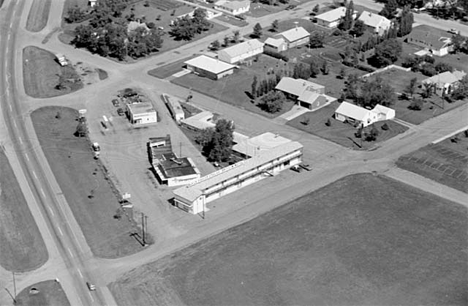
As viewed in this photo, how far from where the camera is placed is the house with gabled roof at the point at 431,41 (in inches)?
4934

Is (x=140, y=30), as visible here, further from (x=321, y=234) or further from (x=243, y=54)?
(x=321, y=234)

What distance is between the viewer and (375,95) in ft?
344

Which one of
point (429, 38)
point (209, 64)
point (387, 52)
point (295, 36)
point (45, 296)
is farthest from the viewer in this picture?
point (295, 36)

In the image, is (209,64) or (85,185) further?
(209,64)

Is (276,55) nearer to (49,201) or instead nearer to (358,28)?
(358,28)

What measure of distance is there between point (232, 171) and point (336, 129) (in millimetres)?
20726

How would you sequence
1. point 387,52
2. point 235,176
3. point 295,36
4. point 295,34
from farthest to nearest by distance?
point 295,34, point 295,36, point 387,52, point 235,176

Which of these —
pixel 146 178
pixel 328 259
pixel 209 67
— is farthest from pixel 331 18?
pixel 328 259

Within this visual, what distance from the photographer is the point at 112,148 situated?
95438 mm

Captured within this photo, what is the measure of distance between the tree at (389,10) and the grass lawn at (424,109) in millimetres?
36163

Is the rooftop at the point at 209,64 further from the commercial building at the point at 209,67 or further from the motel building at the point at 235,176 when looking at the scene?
the motel building at the point at 235,176

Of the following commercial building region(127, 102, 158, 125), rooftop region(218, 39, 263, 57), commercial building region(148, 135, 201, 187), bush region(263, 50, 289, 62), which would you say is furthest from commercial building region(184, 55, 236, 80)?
commercial building region(148, 135, 201, 187)

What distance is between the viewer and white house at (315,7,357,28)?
137 meters

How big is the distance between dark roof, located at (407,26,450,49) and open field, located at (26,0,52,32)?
213 feet
